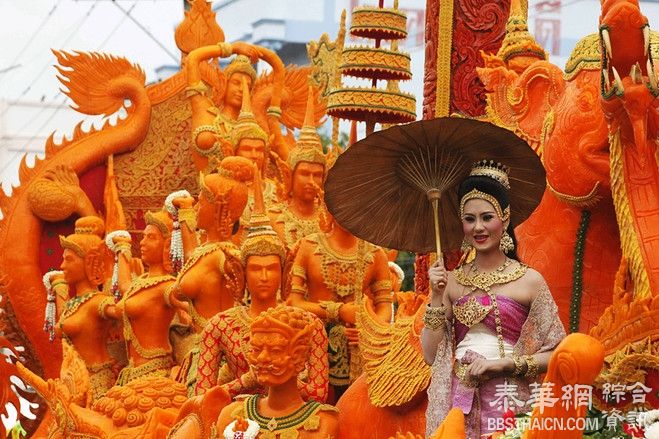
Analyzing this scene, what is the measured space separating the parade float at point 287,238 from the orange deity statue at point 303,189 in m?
0.01

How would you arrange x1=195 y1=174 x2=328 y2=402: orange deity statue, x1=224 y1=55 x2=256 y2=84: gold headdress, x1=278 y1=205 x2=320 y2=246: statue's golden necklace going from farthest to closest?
x1=224 y1=55 x2=256 y2=84: gold headdress → x1=278 y1=205 x2=320 y2=246: statue's golden necklace → x1=195 y1=174 x2=328 y2=402: orange deity statue

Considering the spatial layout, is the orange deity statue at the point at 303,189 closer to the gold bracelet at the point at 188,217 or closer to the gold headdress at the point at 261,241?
the gold bracelet at the point at 188,217

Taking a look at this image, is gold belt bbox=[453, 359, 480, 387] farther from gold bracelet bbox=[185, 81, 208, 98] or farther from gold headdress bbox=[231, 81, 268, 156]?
gold bracelet bbox=[185, 81, 208, 98]

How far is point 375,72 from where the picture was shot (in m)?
7.88

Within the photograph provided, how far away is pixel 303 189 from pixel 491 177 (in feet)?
10.2

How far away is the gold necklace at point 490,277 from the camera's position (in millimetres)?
5219

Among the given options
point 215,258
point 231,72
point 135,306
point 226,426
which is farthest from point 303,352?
point 231,72

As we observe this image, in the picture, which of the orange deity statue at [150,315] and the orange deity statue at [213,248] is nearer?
the orange deity statue at [213,248]

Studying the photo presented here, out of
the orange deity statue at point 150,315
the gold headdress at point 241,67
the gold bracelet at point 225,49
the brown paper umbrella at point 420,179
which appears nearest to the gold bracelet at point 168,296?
the orange deity statue at point 150,315

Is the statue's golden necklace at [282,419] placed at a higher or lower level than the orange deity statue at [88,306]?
lower

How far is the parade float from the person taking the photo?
557 cm

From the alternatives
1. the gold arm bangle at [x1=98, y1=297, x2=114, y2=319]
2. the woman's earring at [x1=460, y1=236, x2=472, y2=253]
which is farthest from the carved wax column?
the gold arm bangle at [x1=98, y1=297, x2=114, y2=319]

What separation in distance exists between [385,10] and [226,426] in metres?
2.56

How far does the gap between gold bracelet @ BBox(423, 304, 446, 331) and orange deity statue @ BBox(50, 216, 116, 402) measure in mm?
4306
